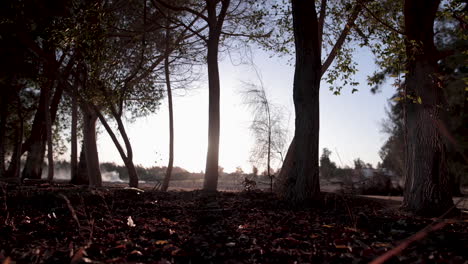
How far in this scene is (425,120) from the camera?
6781mm

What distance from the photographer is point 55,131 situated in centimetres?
1786

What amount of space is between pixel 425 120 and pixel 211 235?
188 inches

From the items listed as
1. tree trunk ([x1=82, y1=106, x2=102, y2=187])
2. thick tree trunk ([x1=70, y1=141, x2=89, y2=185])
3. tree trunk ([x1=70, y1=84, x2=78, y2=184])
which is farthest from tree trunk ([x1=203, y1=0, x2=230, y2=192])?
thick tree trunk ([x1=70, y1=141, x2=89, y2=185])

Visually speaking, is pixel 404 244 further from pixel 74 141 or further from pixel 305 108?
pixel 74 141

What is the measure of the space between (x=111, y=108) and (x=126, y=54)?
7.63 ft

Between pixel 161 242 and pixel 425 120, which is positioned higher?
pixel 425 120

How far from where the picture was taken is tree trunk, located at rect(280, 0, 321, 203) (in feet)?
21.3

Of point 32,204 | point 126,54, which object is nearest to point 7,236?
point 32,204

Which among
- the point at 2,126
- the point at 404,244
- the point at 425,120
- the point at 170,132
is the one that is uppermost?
the point at 2,126

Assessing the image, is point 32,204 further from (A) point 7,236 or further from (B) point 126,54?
(B) point 126,54

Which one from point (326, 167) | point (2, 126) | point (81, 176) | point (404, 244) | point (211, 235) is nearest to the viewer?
point (404, 244)

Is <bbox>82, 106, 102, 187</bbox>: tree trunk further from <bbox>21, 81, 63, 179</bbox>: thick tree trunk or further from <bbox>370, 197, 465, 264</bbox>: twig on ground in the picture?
<bbox>370, 197, 465, 264</bbox>: twig on ground

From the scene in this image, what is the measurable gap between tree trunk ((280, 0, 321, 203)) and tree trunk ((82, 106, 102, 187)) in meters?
7.05

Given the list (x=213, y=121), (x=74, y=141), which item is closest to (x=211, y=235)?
(x=213, y=121)
